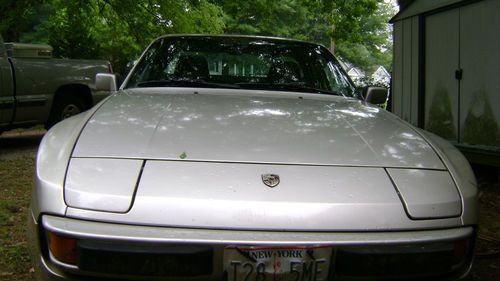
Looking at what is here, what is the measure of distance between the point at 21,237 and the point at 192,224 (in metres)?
2.44

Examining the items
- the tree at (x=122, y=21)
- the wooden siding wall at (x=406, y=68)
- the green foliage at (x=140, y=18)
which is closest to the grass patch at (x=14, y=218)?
the green foliage at (x=140, y=18)

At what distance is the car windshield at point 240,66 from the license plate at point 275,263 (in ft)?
5.49

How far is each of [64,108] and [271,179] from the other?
7.80 meters

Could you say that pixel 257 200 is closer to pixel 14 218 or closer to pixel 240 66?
pixel 240 66

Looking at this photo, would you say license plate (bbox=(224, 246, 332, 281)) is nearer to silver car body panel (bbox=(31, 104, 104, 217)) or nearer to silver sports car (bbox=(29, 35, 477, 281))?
silver sports car (bbox=(29, 35, 477, 281))

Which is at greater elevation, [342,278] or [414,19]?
[414,19]

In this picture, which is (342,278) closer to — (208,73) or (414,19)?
(208,73)

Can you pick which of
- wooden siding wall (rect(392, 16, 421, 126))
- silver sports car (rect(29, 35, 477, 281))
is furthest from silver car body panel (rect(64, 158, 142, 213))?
wooden siding wall (rect(392, 16, 421, 126))

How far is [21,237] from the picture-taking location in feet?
12.2

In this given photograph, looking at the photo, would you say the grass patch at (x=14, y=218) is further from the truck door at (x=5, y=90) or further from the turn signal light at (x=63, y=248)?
the turn signal light at (x=63, y=248)

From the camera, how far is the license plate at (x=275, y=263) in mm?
1755

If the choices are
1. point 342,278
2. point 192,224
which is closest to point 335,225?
point 342,278

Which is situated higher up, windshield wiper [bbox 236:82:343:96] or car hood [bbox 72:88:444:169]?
windshield wiper [bbox 236:82:343:96]

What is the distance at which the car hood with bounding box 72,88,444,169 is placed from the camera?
2100 millimetres
